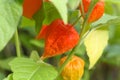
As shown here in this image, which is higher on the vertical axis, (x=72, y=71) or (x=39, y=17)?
(x=39, y=17)

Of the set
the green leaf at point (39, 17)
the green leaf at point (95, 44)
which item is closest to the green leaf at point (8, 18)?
the green leaf at point (39, 17)

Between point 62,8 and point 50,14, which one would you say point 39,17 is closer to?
point 50,14

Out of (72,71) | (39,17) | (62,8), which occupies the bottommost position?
(72,71)

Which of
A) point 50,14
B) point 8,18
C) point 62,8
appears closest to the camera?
point 62,8

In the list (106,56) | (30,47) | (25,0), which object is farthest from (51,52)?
(106,56)

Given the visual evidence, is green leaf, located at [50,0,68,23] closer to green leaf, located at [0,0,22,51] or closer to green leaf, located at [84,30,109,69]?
green leaf, located at [0,0,22,51]

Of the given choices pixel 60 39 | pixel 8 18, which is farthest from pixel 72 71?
pixel 8 18

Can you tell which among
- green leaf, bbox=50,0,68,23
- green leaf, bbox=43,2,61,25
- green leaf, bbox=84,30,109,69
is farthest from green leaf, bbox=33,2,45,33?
green leaf, bbox=50,0,68,23
